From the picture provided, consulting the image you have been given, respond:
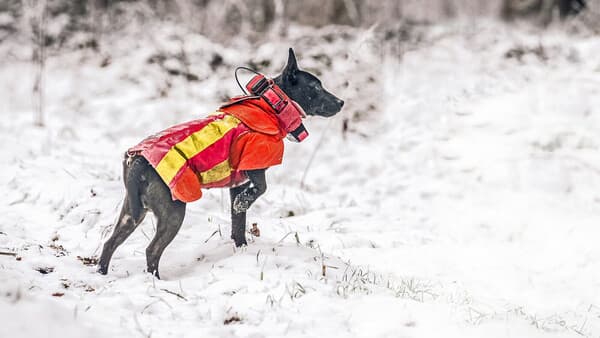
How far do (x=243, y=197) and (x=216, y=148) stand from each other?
455 mm

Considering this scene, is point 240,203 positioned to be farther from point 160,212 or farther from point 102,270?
point 102,270

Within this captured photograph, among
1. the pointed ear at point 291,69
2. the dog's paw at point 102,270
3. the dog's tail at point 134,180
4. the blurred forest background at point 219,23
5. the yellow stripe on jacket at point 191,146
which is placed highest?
the blurred forest background at point 219,23

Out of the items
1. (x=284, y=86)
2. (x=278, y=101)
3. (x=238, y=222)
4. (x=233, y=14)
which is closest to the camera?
(x=278, y=101)

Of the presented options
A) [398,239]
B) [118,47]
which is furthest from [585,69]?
[118,47]

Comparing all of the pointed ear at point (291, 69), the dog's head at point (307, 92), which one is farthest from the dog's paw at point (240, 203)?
the pointed ear at point (291, 69)

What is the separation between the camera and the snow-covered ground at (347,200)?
9.08 ft

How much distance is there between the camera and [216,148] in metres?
3.21

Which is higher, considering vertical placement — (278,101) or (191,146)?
(278,101)

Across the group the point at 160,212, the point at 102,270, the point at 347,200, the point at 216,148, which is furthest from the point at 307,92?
the point at 347,200

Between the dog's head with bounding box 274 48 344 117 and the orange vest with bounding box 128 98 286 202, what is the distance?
0.23 meters

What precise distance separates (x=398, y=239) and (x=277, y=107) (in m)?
2.25

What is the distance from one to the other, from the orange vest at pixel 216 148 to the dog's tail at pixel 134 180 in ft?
0.20

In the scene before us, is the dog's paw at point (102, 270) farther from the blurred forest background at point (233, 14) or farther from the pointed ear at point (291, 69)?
the blurred forest background at point (233, 14)

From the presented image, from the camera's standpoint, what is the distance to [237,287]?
9.92 ft
